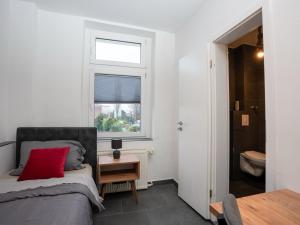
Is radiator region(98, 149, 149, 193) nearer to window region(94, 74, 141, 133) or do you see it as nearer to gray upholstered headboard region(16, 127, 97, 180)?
gray upholstered headboard region(16, 127, 97, 180)

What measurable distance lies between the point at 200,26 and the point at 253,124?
2.07 m

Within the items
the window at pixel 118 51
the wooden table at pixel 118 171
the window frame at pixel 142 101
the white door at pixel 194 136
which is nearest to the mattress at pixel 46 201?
the wooden table at pixel 118 171

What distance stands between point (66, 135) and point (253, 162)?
298 cm

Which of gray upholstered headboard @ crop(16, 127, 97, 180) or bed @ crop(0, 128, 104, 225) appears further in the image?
gray upholstered headboard @ crop(16, 127, 97, 180)

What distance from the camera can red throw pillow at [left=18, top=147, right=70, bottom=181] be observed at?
1639 millimetres

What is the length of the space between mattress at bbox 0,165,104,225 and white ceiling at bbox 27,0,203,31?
7.33 ft

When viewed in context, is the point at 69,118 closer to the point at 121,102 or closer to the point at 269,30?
the point at 121,102

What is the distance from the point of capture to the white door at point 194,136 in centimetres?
191

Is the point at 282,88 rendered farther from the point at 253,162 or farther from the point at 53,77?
the point at 53,77

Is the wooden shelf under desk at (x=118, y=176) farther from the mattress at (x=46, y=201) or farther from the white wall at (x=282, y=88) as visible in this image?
the white wall at (x=282, y=88)

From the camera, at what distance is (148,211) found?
6.64 ft

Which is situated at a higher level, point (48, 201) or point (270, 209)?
point (270, 209)

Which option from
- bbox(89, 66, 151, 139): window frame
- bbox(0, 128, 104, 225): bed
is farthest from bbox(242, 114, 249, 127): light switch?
bbox(0, 128, 104, 225): bed

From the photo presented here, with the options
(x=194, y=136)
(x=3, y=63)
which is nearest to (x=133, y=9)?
(x=3, y=63)
